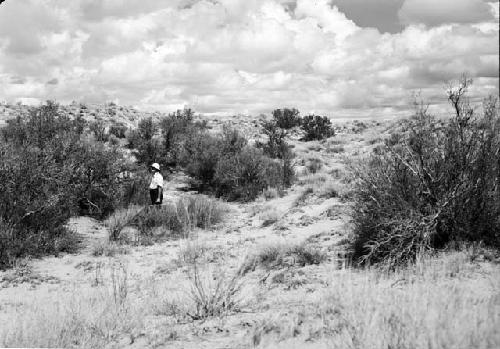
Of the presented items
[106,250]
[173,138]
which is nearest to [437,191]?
[106,250]

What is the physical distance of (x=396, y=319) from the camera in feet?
12.8

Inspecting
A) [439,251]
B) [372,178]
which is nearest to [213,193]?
[372,178]

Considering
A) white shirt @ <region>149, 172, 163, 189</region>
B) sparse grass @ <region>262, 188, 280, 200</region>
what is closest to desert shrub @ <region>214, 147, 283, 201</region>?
sparse grass @ <region>262, 188, 280, 200</region>

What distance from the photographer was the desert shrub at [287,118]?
42.6 meters

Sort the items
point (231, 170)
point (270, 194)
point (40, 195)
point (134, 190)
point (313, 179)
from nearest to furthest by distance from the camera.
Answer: point (40, 195), point (134, 190), point (270, 194), point (231, 170), point (313, 179)

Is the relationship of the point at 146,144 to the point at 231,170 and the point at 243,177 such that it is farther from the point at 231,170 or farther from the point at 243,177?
the point at 243,177

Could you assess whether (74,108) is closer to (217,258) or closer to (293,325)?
(217,258)

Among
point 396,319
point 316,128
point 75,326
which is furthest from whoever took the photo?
point 316,128

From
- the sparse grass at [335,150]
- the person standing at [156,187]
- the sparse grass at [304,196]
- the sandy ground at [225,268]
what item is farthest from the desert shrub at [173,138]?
the sparse grass at [335,150]

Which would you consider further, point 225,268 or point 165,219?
point 165,219

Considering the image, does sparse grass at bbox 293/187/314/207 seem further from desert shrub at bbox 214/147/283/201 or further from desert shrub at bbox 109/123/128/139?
desert shrub at bbox 109/123/128/139

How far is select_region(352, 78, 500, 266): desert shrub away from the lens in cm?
668

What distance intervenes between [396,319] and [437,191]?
3792 mm

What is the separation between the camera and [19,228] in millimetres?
9266
